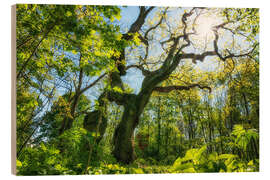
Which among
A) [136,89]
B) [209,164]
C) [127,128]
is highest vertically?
[136,89]

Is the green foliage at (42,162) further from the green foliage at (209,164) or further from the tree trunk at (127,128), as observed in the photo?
the green foliage at (209,164)

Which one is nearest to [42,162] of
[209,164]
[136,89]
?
[136,89]

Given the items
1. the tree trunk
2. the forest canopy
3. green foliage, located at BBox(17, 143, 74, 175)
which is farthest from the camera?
the tree trunk

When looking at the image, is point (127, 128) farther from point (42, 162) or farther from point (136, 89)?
point (42, 162)

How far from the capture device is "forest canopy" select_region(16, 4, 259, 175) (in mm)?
2533

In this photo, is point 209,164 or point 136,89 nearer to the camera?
point 209,164

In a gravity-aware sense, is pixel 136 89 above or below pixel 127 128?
above

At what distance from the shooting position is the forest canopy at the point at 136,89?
2.53 meters

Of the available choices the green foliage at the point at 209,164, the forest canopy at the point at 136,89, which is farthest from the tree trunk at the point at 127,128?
the green foliage at the point at 209,164

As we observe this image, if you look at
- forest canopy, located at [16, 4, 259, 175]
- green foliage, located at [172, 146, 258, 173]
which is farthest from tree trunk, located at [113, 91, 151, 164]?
green foliage, located at [172, 146, 258, 173]

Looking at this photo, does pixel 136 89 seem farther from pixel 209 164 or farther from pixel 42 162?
pixel 42 162

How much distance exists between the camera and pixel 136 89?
285 cm

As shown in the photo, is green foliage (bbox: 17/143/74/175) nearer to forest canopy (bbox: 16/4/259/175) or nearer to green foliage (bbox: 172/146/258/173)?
forest canopy (bbox: 16/4/259/175)

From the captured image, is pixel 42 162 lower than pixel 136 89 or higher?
lower
